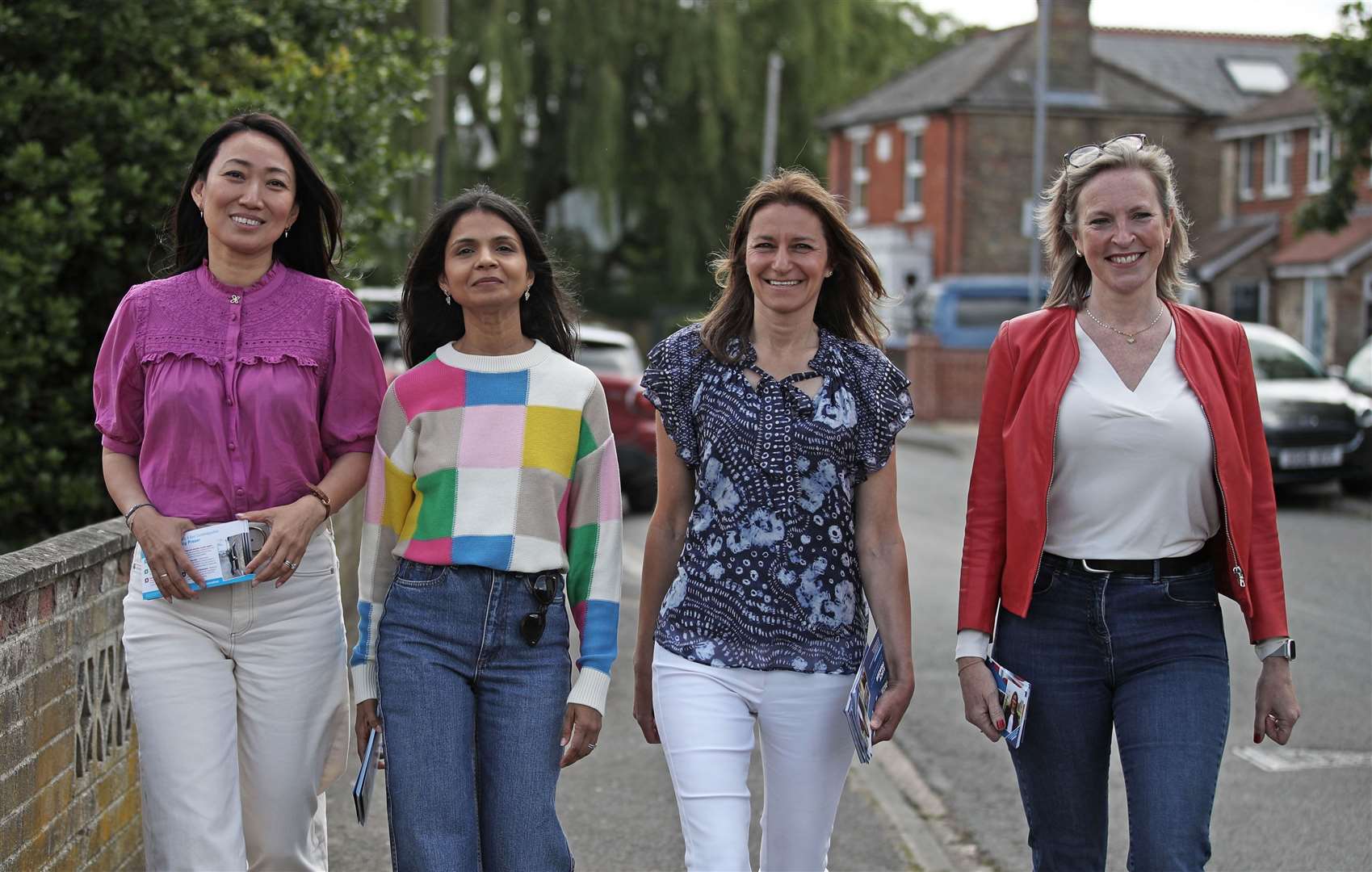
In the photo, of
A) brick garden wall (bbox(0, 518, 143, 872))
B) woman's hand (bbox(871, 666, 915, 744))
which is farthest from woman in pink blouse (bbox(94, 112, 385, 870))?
woman's hand (bbox(871, 666, 915, 744))

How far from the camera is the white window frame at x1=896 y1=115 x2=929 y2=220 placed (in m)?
43.5

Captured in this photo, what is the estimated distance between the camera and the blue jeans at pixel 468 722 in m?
3.47

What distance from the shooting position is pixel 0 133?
289 inches

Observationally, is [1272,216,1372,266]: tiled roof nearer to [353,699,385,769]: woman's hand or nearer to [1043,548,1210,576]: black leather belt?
[1043,548,1210,576]: black leather belt

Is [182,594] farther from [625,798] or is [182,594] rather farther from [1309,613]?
[1309,613]

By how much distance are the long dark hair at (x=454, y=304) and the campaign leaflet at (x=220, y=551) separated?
24.0 inches

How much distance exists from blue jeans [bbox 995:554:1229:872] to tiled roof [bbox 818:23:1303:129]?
1543 inches

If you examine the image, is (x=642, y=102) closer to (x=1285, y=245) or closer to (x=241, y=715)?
(x=1285, y=245)

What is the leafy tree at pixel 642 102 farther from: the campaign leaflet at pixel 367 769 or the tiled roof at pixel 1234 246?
the campaign leaflet at pixel 367 769

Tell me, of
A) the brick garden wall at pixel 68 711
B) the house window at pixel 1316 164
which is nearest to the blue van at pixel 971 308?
the house window at pixel 1316 164

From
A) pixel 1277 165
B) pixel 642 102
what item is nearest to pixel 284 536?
pixel 642 102

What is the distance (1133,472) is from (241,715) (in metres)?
2.06

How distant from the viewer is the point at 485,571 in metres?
3.56

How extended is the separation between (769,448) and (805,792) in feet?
2.53
